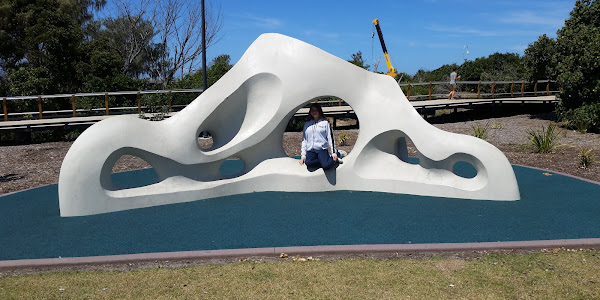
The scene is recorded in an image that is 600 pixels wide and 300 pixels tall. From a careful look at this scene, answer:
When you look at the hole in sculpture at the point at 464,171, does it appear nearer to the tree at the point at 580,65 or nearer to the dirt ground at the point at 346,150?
the dirt ground at the point at 346,150

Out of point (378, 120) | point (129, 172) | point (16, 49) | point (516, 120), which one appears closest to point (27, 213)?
point (129, 172)

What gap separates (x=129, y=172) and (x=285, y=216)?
5.36 m

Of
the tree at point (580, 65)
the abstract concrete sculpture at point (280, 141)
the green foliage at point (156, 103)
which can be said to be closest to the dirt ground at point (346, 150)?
the tree at point (580, 65)

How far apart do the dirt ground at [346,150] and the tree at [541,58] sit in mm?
2514

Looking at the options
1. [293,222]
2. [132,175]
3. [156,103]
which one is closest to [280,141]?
[293,222]

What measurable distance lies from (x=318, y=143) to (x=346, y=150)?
540 cm

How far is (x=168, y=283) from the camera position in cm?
488

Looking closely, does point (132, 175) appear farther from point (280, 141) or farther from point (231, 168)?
point (280, 141)

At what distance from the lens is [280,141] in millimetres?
9125

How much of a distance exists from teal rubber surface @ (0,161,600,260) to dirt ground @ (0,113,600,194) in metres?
1.76

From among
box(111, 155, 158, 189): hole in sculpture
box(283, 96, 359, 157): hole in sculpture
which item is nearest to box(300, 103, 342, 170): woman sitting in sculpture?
Result: box(283, 96, 359, 157): hole in sculpture

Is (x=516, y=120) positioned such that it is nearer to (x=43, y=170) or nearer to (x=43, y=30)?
(x=43, y=170)

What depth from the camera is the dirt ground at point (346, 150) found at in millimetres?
10484

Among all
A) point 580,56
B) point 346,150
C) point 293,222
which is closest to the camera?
point 293,222
